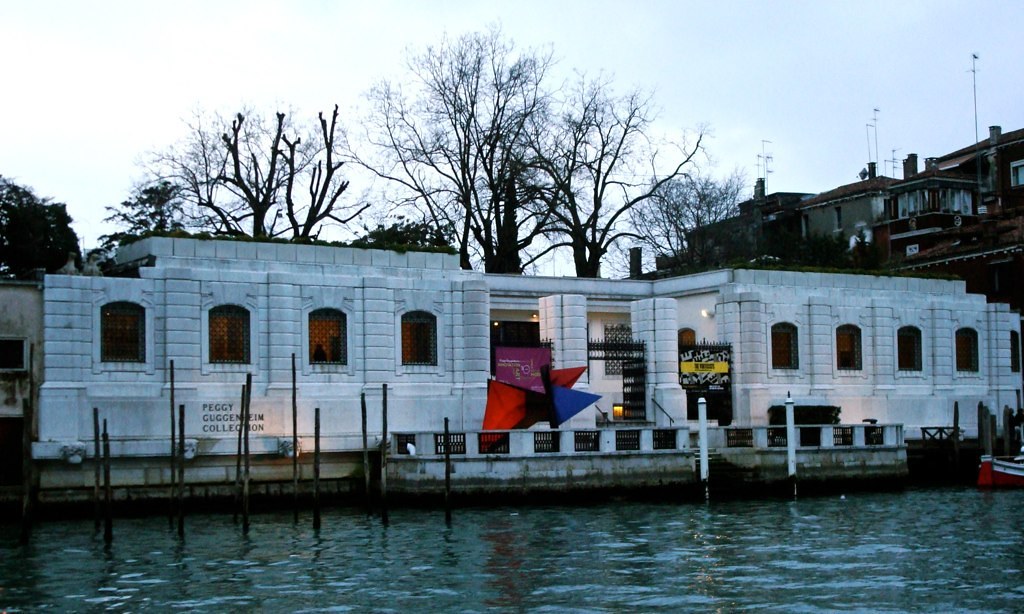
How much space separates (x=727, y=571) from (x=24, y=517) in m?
15.1

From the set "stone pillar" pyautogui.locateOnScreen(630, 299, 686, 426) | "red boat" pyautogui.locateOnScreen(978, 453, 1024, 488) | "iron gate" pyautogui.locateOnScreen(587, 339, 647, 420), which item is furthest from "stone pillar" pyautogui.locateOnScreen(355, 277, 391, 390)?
"red boat" pyautogui.locateOnScreen(978, 453, 1024, 488)

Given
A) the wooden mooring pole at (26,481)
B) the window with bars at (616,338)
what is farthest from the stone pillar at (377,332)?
the wooden mooring pole at (26,481)

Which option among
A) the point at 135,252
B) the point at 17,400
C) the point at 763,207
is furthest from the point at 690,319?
the point at 763,207

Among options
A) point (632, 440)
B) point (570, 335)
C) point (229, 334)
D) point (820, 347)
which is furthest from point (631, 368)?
point (229, 334)

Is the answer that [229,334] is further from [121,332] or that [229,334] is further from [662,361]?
[662,361]

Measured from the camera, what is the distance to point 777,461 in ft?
137

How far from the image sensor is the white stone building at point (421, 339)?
3744 centimetres

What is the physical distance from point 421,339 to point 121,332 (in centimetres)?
885

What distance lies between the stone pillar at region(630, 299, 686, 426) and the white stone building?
2.5 inches

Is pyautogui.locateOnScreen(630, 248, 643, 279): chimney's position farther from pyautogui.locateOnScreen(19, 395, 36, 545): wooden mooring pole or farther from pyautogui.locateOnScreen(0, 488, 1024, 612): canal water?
pyautogui.locateOnScreen(19, 395, 36, 545): wooden mooring pole

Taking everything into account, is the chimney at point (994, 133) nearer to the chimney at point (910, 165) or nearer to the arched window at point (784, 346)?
the chimney at point (910, 165)

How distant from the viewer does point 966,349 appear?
52.5 m

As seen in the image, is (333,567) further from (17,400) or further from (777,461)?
(777,461)

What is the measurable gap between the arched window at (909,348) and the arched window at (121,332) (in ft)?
87.8
